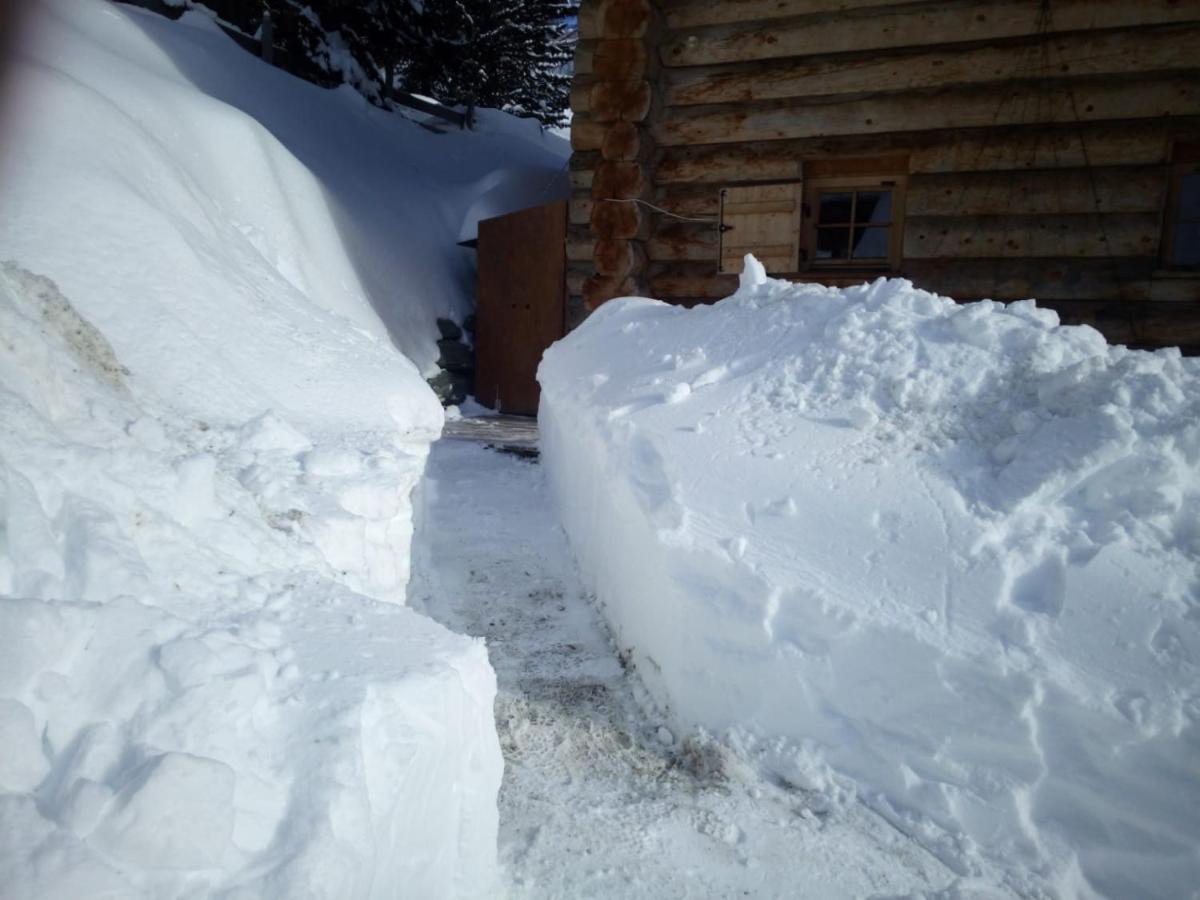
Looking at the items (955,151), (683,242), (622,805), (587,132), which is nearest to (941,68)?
(955,151)

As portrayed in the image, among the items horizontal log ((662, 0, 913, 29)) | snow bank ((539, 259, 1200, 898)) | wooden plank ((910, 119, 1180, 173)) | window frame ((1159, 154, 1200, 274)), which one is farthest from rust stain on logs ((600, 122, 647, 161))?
window frame ((1159, 154, 1200, 274))

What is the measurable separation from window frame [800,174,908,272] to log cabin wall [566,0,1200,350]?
22mm

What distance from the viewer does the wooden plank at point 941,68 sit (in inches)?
186

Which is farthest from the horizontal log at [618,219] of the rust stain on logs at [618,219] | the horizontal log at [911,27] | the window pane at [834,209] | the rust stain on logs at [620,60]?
the window pane at [834,209]

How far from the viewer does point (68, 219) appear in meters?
2.72

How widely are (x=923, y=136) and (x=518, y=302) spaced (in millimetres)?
4024

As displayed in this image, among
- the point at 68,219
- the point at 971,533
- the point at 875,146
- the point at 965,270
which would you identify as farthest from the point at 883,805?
the point at 875,146

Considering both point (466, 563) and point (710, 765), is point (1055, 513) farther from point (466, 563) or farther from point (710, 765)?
point (466, 563)

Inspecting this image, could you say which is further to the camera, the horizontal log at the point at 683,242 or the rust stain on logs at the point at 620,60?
the horizontal log at the point at 683,242

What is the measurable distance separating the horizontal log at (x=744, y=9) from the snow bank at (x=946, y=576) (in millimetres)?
3086

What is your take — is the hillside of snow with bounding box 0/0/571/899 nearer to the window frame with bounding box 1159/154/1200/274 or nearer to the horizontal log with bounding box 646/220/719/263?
the horizontal log with bounding box 646/220/719/263

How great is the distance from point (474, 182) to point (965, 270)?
7009 millimetres

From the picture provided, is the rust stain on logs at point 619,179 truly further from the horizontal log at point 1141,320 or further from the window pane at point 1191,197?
the window pane at point 1191,197

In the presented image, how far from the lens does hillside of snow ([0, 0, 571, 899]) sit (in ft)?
3.82
